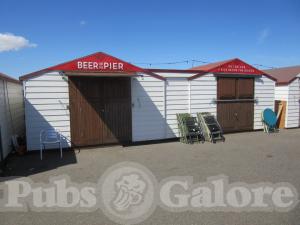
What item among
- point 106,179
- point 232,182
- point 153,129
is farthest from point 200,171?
point 153,129

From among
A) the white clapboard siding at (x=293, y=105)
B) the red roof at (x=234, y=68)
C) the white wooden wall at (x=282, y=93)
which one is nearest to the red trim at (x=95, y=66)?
the red roof at (x=234, y=68)

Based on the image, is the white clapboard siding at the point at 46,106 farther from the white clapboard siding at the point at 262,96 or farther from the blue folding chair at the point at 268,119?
the blue folding chair at the point at 268,119

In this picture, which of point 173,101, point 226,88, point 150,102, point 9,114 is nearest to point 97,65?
point 150,102

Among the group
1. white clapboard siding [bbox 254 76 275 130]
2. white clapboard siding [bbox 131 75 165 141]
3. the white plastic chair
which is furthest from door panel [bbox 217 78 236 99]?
the white plastic chair

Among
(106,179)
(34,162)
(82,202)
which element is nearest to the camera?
(82,202)

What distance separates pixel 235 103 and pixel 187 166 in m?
5.60

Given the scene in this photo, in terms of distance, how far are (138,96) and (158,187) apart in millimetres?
4712

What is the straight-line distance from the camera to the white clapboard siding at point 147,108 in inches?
360

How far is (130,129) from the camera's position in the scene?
9.12 meters

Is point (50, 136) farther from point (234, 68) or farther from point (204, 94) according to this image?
point (234, 68)

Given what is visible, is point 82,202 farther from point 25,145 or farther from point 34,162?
point 25,145

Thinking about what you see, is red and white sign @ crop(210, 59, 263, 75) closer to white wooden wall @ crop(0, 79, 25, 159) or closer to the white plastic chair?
the white plastic chair

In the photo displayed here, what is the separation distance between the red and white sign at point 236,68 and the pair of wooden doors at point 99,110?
13.3 ft

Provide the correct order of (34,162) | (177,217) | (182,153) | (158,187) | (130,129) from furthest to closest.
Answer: (130,129) < (182,153) < (34,162) < (158,187) < (177,217)
